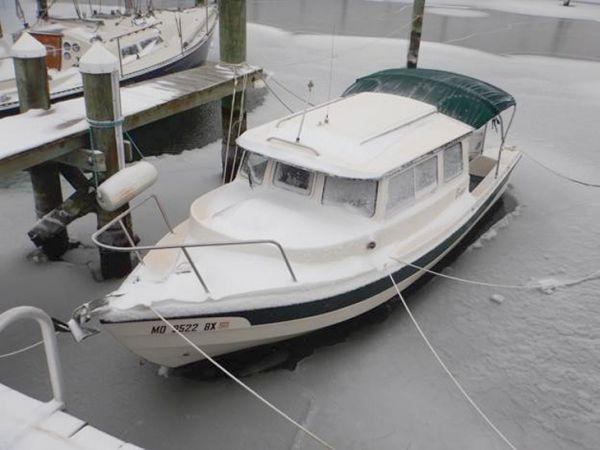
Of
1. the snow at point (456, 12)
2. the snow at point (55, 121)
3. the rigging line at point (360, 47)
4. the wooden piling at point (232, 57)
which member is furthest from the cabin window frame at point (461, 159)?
the snow at point (456, 12)

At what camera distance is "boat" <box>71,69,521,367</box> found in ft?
18.3

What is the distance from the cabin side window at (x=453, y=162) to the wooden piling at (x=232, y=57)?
141 inches

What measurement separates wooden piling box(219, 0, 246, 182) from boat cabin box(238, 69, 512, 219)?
7.85 feet

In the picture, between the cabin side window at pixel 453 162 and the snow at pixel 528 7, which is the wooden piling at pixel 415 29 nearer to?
the cabin side window at pixel 453 162

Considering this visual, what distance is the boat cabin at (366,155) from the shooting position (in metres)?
6.73

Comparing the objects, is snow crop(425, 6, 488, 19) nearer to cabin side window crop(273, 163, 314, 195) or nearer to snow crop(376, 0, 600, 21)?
snow crop(376, 0, 600, 21)

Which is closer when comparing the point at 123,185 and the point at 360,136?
the point at 123,185

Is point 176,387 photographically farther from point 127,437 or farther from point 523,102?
point 523,102

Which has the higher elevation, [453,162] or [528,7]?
[528,7]

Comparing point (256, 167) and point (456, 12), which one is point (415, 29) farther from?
point (456, 12)

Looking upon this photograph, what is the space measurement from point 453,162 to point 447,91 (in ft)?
5.36

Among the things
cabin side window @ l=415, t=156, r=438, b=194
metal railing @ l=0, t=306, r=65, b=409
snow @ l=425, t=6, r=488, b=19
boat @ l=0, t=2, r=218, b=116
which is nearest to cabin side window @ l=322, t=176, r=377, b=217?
cabin side window @ l=415, t=156, r=438, b=194

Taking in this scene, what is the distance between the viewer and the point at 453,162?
26.4ft

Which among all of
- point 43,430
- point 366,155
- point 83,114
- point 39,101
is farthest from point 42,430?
point 39,101
